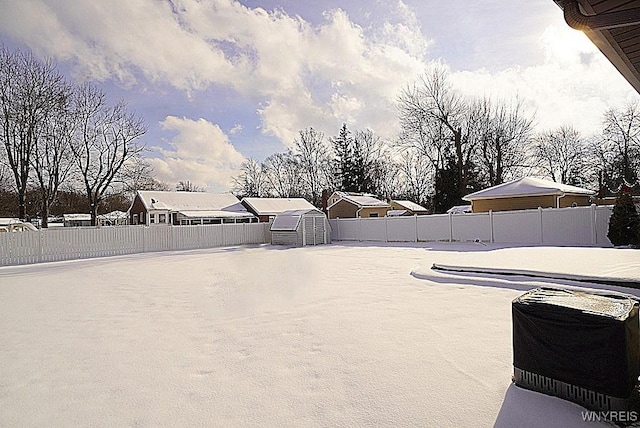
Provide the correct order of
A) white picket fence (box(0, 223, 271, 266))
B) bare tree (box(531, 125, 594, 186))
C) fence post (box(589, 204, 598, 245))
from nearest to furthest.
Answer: fence post (box(589, 204, 598, 245))
white picket fence (box(0, 223, 271, 266))
bare tree (box(531, 125, 594, 186))

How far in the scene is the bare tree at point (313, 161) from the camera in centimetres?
4172

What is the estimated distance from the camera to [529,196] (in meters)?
18.2

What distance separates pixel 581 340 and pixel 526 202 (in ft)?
59.1

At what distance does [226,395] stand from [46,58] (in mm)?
24198

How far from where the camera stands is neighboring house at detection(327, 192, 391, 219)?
29016mm

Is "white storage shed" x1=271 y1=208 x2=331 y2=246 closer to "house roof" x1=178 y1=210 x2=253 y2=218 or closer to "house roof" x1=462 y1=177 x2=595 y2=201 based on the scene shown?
"house roof" x1=462 y1=177 x2=595 y2=201

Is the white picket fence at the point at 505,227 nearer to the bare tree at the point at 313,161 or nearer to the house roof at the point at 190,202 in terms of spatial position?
the house roof at the point at 190,202

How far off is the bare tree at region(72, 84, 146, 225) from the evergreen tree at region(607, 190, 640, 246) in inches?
1066

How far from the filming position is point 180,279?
9.17m

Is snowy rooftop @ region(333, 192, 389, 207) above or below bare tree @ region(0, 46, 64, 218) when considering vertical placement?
below

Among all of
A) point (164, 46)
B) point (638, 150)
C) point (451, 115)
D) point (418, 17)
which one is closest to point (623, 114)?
point (638, 150)

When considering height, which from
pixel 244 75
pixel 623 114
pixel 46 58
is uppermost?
pixel 46 58

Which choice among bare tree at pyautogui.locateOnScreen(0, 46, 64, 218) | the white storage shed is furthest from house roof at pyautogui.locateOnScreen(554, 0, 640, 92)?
bare tree at pyautogui.locateOnScreen(0, 46, 64, 218)

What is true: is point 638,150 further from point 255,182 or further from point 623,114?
point 255,182
